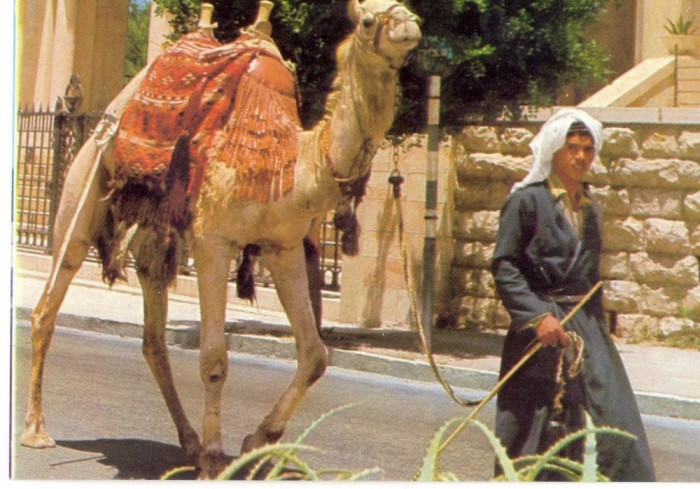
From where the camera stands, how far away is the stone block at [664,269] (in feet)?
27.3

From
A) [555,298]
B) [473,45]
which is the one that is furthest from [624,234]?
[555,298]

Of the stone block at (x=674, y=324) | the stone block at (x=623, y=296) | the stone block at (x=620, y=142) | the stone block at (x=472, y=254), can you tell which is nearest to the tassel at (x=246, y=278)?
the stone block at (x=472, y=254)

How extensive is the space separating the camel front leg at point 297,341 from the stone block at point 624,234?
317cm

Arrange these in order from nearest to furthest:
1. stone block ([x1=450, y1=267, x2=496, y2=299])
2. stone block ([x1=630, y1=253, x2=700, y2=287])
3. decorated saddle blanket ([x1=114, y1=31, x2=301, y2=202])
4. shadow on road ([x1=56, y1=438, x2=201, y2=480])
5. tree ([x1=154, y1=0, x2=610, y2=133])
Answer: decorated saddle blanket ([x1=114, y1=31, x2=301, y2=202]) < shadow on road ([x1=56, y1=438, x2=201, y2=480]) < tree ([x1=154, y1=0, x2=610, y2=133]) < stone block ([x1=450, y1=267, x2=496, y2=299]) < stone block ([x1=630, y1=253, x2=700, y2=287])

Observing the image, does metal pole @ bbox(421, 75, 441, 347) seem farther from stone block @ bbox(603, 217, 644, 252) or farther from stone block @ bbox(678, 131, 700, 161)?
stone block @ bbox(678, 131, 700, 161)

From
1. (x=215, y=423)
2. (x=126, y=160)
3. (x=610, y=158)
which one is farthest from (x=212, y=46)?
(x=610, y=158)

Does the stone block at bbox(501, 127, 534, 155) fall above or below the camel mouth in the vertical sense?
below

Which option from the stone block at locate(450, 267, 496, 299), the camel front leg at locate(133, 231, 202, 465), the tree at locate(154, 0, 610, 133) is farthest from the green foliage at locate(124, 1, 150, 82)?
the stone block at locate(450, 267, 496, 299)

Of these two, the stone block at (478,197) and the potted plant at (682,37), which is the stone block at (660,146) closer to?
the potted plant at (682,37)

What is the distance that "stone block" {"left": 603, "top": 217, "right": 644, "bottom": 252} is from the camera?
8.33 meters

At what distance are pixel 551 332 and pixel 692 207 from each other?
4221mm

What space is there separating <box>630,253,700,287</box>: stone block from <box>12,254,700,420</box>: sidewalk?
913mm

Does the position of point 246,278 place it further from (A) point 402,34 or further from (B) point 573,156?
(B) point 573,156

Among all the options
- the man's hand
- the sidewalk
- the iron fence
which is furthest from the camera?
the sidewalk
